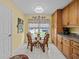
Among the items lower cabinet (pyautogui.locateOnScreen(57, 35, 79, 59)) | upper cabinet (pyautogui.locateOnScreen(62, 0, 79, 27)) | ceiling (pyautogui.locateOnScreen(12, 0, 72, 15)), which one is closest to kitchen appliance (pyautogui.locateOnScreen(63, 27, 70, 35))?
upper cabinet (pyautogui.locateOnScreen(62, 0, 79, 27))

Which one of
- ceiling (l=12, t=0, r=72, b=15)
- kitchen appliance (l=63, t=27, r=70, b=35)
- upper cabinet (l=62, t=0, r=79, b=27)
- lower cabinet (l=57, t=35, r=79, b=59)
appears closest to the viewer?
lower cabinet (l=57, t=35, r=79, b=59)

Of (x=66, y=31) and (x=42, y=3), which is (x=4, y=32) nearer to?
(x=42, y=3)

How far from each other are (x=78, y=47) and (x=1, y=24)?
2.28 m

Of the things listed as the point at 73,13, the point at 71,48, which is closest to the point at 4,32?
the point at 71,48

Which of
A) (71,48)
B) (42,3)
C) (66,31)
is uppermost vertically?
(42,3)

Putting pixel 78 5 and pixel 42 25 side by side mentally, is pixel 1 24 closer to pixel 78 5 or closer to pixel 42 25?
pixel 78 5

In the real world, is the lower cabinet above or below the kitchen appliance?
below

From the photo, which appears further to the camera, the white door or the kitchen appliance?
the kitchen appliance

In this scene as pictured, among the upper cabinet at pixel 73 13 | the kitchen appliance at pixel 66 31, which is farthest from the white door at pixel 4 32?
the kitchen appliance at pixel 66 31

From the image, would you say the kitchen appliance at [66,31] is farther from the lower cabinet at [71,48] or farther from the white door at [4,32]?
the white door at [4,32]

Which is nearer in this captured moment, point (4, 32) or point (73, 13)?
point (4, 32)

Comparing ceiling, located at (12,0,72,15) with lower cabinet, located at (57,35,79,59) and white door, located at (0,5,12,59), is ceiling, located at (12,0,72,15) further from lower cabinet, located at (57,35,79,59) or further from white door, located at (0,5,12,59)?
lower cabinet, located at (57,35,79,59)

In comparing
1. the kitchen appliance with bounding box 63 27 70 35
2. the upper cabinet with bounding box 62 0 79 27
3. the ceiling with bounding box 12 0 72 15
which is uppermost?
the ceiling with bounding box 12 0 72 15

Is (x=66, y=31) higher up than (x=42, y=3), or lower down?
lower down
